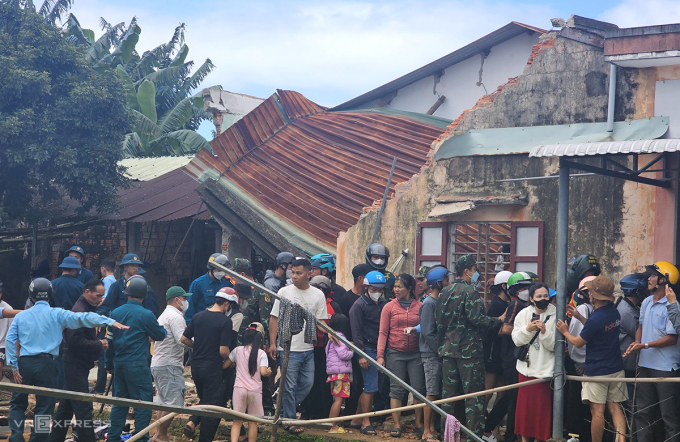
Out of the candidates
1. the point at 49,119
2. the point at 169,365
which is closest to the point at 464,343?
the point at 169,365

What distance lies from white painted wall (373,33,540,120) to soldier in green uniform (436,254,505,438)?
712 cm

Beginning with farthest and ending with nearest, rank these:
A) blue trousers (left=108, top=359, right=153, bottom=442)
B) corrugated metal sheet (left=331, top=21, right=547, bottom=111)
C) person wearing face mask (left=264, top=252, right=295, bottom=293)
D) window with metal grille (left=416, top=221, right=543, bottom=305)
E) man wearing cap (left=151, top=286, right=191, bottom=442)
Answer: corrugated metal sheet (left=331, top=21, right=547, bottom=111) → window with metal grille (left=416, top=221, right=543, bottom=305) → person wearing face mask (left=264, top=252, right=295, bottom=293) → man wearing cap (left=151, top=286, right=191, bottom=442) → blue trousers (left=108, top=359, right=153, bottom=442)

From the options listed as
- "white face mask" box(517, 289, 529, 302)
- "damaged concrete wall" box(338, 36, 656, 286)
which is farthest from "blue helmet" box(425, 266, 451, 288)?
"damaged concrete wall" box(338, 36, 656, 286)

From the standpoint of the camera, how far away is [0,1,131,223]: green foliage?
14117mm

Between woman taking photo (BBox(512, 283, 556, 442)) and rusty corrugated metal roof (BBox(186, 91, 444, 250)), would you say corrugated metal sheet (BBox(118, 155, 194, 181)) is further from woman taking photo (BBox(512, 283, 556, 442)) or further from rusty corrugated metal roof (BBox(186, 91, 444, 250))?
woman taking photo (BBox(512, 283, 556, 442))

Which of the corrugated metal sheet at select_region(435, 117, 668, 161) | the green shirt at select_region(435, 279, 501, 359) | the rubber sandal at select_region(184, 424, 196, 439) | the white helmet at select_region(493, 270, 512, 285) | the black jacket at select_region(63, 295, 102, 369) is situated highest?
the corrugated metal sheet at select_region(435, 117, 668, 161)

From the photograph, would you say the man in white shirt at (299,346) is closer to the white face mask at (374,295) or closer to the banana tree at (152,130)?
the white face mask at (374,295)

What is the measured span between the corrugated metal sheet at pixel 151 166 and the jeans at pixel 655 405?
47.3 feet

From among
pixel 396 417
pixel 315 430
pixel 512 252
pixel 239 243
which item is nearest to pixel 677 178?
pixel 512 252

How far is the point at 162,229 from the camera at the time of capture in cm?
1733

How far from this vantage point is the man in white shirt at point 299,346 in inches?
303

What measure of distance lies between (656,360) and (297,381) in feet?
11.9

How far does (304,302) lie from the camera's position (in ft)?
25.2

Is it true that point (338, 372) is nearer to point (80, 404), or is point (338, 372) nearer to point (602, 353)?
point (80, 404)
